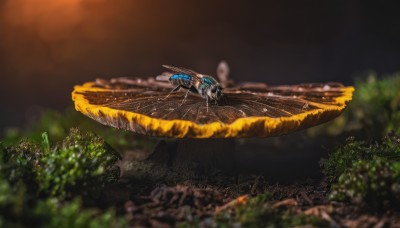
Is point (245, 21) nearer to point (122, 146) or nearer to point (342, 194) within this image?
point (122, 146)

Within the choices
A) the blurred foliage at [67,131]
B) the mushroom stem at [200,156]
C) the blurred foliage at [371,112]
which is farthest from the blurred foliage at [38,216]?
the blurred foliage at [371,112]

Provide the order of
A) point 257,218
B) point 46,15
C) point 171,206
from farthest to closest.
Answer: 1. point 46,15
2. point 171,206
3. point 257,218

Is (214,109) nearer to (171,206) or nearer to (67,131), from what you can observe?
(171,206)

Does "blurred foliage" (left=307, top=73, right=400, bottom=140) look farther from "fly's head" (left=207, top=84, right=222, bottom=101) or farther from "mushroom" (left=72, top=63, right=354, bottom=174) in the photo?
"fly's head" (left=207, top=84, right=222, bottom=101)

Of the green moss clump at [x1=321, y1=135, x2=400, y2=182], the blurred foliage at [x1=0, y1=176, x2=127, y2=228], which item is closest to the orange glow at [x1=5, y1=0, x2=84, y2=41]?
the green moss clump at [x1=321, y1=135, x2=400, y2=182]

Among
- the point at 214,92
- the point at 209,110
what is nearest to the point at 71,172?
the point at 209,110

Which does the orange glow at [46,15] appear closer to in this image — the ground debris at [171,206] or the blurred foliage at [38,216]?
the ground debris at [171,206]
